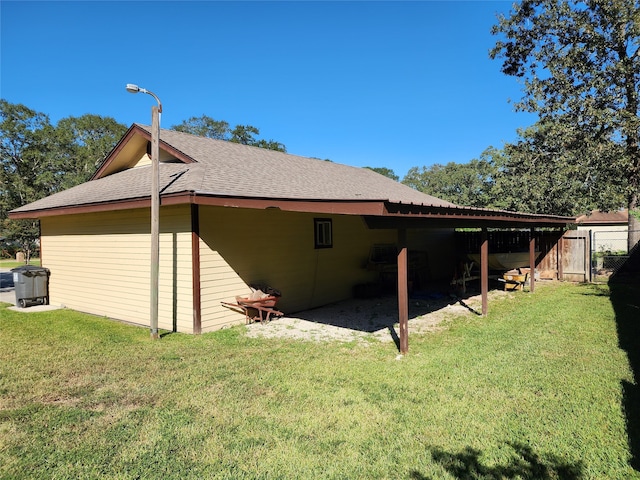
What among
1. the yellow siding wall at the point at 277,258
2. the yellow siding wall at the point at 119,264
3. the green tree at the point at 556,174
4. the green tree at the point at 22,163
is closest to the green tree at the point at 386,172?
the green tree at the point at 556,174

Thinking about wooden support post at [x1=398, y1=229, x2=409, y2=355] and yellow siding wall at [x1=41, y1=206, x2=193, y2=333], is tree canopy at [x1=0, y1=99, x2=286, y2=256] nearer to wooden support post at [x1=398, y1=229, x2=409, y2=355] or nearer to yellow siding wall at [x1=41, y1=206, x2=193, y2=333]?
yellow siding wall at [x1=41, y1=206, x2=193, y2=333]

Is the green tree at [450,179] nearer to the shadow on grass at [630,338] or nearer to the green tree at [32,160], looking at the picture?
the shadow on grass at [630,338]

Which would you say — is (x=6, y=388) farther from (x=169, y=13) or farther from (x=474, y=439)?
(x=169, y=13)

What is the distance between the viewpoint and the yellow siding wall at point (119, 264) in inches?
282

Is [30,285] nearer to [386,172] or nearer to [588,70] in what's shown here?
[588,70]

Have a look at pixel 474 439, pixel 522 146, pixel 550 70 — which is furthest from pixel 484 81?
pixel 474 439

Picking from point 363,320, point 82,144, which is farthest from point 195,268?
point 82,144

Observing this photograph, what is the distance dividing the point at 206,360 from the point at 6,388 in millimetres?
2293

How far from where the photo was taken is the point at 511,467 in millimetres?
2805

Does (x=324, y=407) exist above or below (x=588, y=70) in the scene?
below

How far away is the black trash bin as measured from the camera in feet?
Answer: 32.3

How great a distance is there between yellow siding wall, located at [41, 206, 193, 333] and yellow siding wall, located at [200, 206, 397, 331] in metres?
0.47

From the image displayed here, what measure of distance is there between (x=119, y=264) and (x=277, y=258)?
3527mm

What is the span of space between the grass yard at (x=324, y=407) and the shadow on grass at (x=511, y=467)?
0.01 meters
